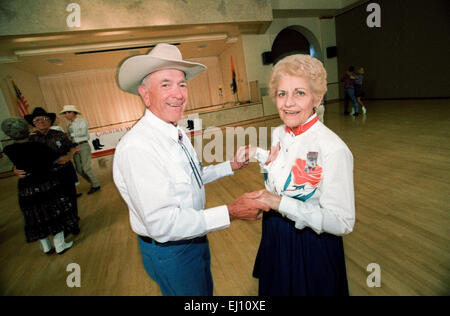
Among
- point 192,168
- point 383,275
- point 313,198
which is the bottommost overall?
point 383,275

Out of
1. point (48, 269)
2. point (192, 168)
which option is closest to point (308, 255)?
point (192, 168)

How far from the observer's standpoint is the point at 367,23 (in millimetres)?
10672

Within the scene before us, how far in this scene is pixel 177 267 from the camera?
1.15 m

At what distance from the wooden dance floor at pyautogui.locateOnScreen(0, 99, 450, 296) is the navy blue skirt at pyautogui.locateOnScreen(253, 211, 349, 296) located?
58 centimetres

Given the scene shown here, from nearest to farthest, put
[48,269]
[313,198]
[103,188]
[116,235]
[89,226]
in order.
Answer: [313,198] < [48,269] < [116,235] < [89,226] < [103,188]

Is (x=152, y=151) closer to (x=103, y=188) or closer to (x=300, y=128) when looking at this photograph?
(x=300, y=128)

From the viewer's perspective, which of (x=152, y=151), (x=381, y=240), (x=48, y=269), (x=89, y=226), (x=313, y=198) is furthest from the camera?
(x=89, y=226)

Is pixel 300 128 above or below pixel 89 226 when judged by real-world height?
above

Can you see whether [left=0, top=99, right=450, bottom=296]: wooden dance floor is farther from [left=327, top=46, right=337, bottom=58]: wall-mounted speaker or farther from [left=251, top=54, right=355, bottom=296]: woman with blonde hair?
[left=327, top=46, right=337, bottom=58]: wall-mounted speaker

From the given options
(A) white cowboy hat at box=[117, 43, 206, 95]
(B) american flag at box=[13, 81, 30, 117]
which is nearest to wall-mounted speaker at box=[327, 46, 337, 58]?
(A) white cowboy hat at box=[117, 43, 206, 95]

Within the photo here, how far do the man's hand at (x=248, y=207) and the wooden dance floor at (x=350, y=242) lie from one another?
1041 millimetres

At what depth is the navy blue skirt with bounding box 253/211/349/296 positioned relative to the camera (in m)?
1.19

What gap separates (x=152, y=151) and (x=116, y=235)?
2.50 m
